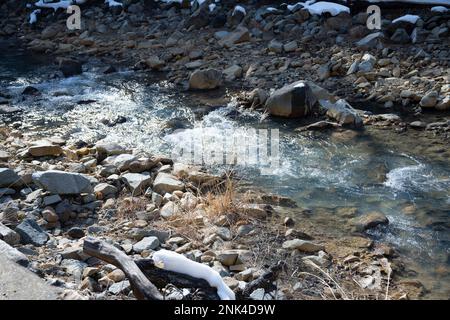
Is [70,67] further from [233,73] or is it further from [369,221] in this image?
[369,221]

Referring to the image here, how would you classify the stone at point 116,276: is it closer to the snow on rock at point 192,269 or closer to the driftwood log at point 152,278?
the driftwood log at point 152,278

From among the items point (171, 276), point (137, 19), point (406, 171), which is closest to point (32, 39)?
point (137, 19)

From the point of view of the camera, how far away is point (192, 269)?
3.33 metres

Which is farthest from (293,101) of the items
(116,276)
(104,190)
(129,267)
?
(129,267)

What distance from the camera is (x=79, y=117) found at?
8094 mm

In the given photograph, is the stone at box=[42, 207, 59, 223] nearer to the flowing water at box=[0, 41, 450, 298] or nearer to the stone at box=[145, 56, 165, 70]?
the flowing water at box=[0, 41, 450, 298]

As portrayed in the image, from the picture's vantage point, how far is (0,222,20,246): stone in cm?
407

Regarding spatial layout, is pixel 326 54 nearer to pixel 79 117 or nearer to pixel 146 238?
pixel 79 117

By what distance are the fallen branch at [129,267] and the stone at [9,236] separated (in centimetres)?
90

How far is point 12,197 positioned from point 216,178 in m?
1.99

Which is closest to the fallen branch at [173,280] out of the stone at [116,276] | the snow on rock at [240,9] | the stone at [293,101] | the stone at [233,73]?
the stone at [116,276]

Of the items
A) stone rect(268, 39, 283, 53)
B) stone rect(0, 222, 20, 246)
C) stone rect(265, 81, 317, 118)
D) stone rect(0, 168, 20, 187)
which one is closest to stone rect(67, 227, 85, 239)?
stone rect(0, 222, 20, 246)

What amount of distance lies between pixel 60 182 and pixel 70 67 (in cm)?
566

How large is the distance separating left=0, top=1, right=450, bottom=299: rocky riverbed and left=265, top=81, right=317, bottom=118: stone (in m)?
0.02
